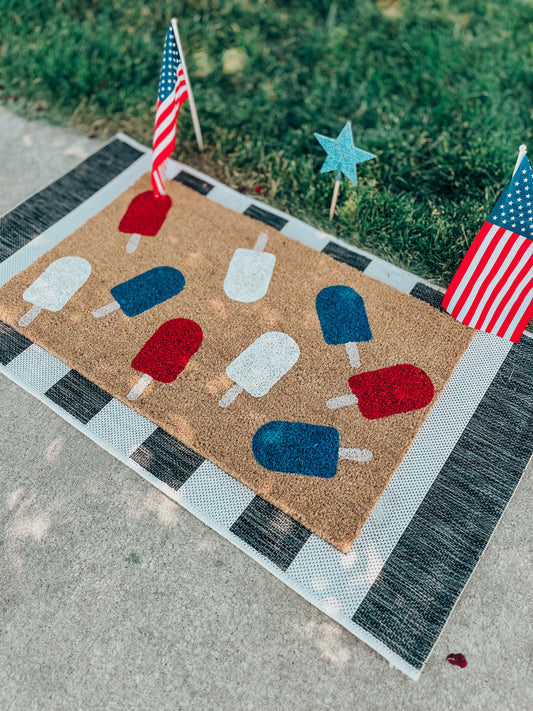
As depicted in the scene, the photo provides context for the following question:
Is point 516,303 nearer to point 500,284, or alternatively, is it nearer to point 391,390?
point 500,284

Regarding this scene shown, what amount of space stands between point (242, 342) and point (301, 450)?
29.3 inches

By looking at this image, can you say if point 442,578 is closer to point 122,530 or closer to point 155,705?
point 155,705

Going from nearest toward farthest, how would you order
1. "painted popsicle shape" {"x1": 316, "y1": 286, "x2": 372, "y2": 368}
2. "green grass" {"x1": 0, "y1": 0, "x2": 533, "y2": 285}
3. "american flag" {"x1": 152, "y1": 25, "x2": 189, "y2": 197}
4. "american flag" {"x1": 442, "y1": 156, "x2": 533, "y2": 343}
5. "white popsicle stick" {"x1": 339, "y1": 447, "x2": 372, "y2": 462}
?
"american flag" {"x1": 442, "y1": 156, "x2": 533, "y2": 343}, "white popsicle stick" {"x1": 339, "y1": 447, "x2": 372, "y2": 462}, "painted popsicle shape" {"x1": 316, "y1": 286, "x2": 372, "y2": 368}, "american flag" {"x1": 152, "y1": 25, "x2": 189, "y2": 197}, "green grass" {"x1": 0, "y1": 0, "x2": 533, "y2": 285}

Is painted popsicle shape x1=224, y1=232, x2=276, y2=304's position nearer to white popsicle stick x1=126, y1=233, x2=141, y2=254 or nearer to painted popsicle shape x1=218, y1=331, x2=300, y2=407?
painted popsicle shape x1=218, y1=331, x2=300, y2=407

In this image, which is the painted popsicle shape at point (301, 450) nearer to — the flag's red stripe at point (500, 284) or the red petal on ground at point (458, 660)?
the red petal on ground at point (458, 660)

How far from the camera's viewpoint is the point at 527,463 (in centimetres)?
277

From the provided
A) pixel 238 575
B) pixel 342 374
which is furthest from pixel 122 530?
pixel 342 374

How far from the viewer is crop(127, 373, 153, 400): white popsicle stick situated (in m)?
2.92

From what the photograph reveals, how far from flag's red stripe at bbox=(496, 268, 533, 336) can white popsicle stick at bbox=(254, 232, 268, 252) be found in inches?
61.3

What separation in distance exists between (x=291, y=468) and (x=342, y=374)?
63cm

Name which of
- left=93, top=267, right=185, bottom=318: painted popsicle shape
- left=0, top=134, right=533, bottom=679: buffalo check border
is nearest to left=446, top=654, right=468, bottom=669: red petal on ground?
left=0, top=134, right=533, bottom=679: buffalo check border

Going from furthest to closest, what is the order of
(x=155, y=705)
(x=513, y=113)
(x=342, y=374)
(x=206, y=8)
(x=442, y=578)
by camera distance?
1. (x=206, y=8)
2. (x=513, y=113)
3. (x=342, y=374)
4. (x=442, y=578)
5. (x=155, y=705)

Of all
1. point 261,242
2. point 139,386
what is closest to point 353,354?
point 261,242

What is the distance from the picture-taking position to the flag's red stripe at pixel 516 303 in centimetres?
277
